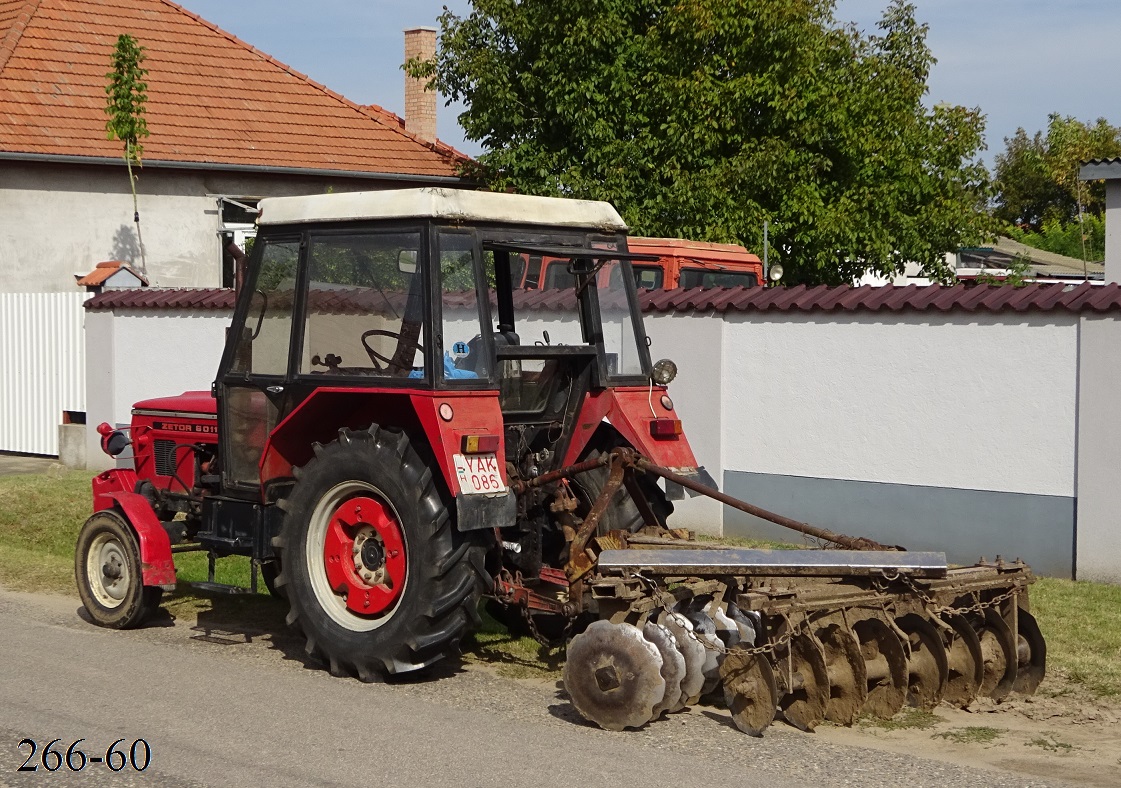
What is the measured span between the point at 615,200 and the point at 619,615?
13.2 meters

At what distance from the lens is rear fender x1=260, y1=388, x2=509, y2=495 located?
6.54 metres

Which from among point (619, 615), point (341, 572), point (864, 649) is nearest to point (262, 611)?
point (341, 572)

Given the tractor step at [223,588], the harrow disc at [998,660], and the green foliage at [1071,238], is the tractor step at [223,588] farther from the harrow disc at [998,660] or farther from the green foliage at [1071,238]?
the green foliage at [1071,238]

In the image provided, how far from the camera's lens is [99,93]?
2191 centimetres

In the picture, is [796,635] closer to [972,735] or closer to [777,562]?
[777,562]

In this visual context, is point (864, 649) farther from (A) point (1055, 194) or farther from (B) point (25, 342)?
(A) point (1055, 194)

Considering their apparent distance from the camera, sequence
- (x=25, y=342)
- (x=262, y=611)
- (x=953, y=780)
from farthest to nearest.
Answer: (x=25, y=342) → (x=262, y=611) → (x=953, y=780)

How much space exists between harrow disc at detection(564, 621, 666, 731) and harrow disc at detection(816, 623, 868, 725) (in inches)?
27.7

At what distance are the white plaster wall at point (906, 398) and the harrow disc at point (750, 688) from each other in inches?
195

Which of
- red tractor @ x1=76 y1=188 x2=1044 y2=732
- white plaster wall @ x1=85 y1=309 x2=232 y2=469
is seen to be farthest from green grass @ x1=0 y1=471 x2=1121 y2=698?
white plaster wall @ x1=85 y1=309 x2=232 y2=469

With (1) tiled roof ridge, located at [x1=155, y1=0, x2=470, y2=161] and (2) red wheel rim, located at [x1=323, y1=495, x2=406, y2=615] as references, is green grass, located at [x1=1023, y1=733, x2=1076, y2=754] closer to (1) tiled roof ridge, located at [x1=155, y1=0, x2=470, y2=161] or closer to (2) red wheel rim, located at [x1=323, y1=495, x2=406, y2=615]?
(2) red wheel rim, located at [x1=323, y1=495, x2=406, y2=615]

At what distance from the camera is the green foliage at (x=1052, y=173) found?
45656 mm

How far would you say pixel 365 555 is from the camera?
6.95m

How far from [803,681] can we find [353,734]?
6.07ft
